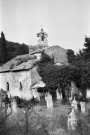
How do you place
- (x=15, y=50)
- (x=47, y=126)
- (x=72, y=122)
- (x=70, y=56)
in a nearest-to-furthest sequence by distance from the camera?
(x=72, y=122)
(x=47, y=126)
(x=70, y=56)
(x=15, y=50)

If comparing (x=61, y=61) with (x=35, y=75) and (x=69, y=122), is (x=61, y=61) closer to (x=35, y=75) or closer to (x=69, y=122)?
(x=35, y=75)

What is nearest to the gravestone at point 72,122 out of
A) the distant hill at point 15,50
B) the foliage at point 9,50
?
the foliage at point 9,50

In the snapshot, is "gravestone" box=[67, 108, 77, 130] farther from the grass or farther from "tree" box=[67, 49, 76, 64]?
"tree" box=[67, 49, 76, 64]

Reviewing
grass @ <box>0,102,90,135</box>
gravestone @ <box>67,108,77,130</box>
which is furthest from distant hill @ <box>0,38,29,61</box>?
gravestone @ <box>67,108,77,130</box>

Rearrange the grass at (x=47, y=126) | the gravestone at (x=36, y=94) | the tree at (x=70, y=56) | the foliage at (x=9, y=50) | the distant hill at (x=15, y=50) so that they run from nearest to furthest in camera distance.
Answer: the grass at (x=47, y=126)
the gravestone at (x=36, y=94)
the tree at (x=70, y=56)
the foliage at (x=9, y=50)
the distant hill at (x=15, y=50)

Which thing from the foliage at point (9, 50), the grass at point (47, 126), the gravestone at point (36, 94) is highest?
the foliage at point (9, 50)

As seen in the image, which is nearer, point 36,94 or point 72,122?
point 72,122

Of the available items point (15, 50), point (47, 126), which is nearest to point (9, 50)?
point (15, 50)

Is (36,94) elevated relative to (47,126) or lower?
elevated

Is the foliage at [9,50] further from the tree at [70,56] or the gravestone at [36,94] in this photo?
the gravestone at [36,94]

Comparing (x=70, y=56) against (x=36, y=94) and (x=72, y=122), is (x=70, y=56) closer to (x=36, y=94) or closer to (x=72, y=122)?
(x=36, y=94)

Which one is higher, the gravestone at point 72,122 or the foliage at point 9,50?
the foliage at point 9,50

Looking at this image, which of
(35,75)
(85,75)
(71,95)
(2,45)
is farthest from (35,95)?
(2,45)

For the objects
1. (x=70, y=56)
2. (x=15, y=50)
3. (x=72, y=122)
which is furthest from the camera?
(x=15, y=50)
